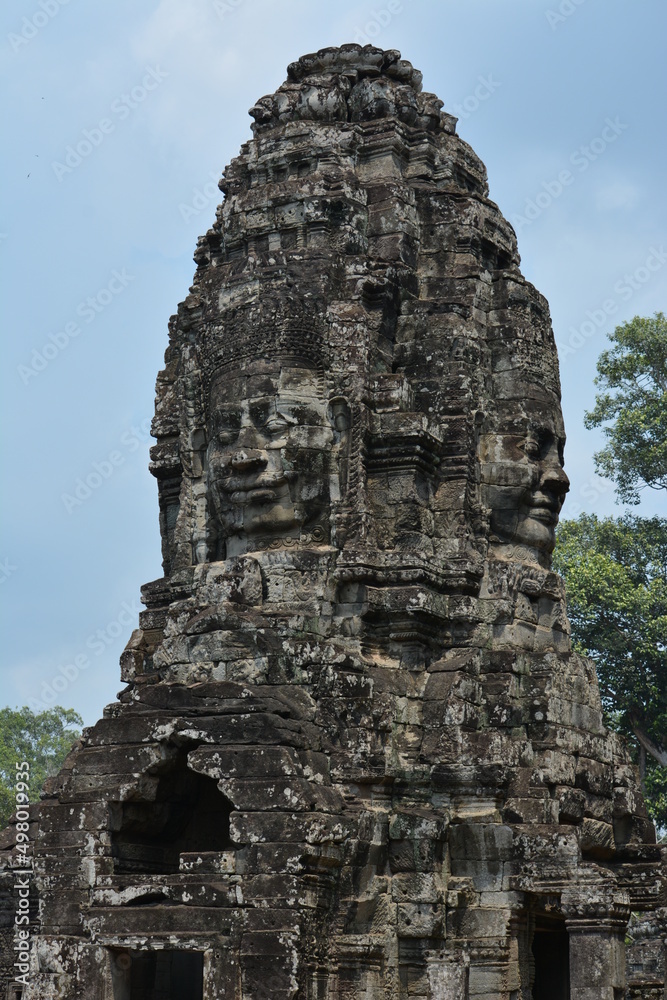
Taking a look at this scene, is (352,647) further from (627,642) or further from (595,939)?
(627,642)

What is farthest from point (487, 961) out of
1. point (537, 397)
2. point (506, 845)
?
point (537, 397)

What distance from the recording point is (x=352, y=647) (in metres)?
17.0

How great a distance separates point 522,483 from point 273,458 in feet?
9.43

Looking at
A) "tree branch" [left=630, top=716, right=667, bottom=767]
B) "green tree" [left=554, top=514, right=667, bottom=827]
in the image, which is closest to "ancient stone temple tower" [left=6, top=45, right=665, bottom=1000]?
"green tree" [left=554, top=514, right=667, bottom=827]

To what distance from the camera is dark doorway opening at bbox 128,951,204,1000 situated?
56.2ft

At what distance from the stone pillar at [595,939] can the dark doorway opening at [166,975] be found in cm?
393

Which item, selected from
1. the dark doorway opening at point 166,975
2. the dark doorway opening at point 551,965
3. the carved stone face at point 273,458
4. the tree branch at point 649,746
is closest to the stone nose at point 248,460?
the carved stone face at point 273,458

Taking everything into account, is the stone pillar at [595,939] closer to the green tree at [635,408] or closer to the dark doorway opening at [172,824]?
the dark doorway opening at [172,824]

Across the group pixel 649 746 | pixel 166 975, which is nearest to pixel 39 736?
pixel 649 746

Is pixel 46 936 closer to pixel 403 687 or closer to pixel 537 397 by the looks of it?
pixel 403 687

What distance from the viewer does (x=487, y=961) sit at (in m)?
16.1

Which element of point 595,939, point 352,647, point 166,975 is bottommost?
point 166,975

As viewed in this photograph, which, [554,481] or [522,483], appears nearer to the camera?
[522,483]

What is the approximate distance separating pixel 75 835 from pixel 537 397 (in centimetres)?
728
